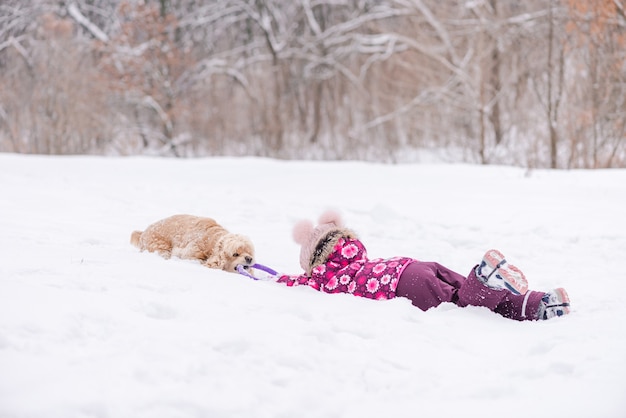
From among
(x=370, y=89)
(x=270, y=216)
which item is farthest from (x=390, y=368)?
(x=370, y=89)

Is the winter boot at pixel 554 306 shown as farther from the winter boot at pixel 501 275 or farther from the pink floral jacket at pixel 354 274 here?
the pink floral jacket at pixel 354 274

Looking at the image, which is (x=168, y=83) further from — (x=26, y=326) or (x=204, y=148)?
(x=26, y=326)

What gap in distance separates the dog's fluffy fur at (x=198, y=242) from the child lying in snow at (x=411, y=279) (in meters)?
0.32

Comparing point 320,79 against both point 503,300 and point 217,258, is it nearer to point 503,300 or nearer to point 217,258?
point 217,258

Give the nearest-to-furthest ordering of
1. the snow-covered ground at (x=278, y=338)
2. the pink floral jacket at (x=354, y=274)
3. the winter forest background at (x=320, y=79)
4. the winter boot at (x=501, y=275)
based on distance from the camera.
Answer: the snow-covered ground at (x=278, y=338)
the winter boot at (x=501, y=275)
the pink floral jacket at (x=354, y=274)
the winter forest background at (x=320, y=79)

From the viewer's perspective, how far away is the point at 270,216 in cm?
661

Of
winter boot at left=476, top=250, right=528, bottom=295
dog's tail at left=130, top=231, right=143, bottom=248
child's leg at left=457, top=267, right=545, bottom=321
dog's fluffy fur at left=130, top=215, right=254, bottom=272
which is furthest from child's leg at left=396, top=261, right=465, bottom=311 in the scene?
dog's tail at left=130, top=231, right=143, bottom=248

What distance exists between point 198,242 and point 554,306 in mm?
2218

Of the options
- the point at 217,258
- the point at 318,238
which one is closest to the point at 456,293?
the point at 318,238

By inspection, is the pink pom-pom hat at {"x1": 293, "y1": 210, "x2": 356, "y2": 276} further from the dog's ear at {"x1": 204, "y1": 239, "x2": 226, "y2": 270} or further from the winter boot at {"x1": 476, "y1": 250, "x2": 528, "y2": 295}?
the winter boot at {"x1": 476, "y1": 250, "x2": 528, "y2": 295}

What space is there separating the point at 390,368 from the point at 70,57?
15854mm

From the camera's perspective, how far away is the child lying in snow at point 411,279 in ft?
10.4

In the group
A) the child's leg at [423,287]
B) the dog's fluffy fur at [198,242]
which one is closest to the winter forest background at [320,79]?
the child's leg at [423,287]

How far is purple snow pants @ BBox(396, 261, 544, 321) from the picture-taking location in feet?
10.5
